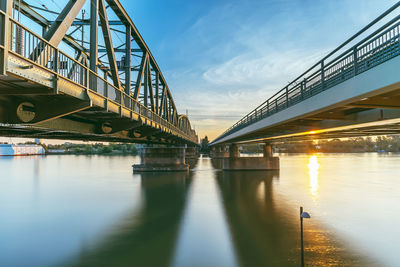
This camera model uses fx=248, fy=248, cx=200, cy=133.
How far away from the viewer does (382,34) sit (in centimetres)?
914

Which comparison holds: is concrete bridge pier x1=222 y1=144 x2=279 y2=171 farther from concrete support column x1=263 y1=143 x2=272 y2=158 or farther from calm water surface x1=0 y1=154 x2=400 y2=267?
calm water surface x1=0 y1=154 x2=400 y2=267

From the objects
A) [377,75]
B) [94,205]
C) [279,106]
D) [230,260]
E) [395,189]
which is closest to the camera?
[377,75]

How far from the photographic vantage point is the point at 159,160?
2026 inches

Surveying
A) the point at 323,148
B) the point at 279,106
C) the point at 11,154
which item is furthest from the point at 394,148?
the point at 11,154

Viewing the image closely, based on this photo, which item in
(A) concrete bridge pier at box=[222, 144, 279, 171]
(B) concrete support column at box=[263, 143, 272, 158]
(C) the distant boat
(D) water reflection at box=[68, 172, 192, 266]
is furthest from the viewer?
(C) the distant boat

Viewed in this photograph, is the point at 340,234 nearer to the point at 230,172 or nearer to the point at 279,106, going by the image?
the point at 279,106

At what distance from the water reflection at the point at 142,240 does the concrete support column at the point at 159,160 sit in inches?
1012

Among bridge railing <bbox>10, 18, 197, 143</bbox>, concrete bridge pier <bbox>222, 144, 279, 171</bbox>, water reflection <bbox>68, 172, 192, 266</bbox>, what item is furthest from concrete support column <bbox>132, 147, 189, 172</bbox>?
bridge railing <bbox>10, 18, 197, 143</bbox>

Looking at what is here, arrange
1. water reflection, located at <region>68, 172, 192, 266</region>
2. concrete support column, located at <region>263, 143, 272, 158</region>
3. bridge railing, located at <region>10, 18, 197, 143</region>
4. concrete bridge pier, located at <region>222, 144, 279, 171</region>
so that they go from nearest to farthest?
bridge railing, located at <region>10, 18, 197, 143</region>
water reflection, located at <region>68, 172, 192, 266</region>
concrete bridge pier, located at <region>222, 144, 279, 171</region>
concrete support column, located at <region>263, 143, 272, 158</region>

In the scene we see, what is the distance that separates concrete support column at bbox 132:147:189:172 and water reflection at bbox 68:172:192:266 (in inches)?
1012

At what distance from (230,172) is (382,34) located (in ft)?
140

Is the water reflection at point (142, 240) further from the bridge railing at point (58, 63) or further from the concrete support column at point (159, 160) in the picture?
the concrete support column at point (159, 160)

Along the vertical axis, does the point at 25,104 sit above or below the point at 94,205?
above

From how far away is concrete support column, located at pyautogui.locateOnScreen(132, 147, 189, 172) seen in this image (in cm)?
5094
